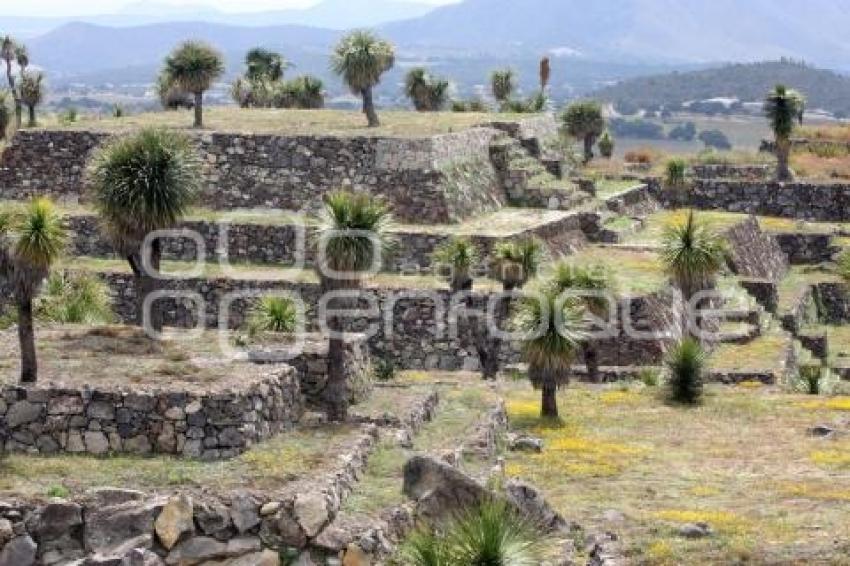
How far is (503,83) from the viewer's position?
79.8 metres

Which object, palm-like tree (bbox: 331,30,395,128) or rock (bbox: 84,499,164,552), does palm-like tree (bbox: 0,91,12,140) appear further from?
rock (bbox: 84,499,164,552)

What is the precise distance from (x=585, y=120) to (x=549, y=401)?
4945 centimetres

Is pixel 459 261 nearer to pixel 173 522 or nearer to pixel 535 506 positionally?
pixel 535 506

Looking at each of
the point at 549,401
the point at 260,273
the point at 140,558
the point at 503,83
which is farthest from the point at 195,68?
the point at 503,83

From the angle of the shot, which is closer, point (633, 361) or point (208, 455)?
point (208, 455)

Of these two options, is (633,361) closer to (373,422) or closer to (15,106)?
(373,422)

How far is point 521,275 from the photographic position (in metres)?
37.1

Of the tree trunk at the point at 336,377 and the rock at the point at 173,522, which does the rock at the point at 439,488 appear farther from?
the rock at the point at 173,522

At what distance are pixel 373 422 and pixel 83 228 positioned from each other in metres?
21.5

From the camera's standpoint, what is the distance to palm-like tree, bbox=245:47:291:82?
Answer: 260ft

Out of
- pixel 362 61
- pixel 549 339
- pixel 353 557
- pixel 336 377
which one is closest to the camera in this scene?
pixel 353 557

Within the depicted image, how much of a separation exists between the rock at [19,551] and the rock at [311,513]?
12.2 ft

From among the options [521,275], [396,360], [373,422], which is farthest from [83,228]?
[373,422]

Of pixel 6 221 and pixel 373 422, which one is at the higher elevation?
pixel 6 221
